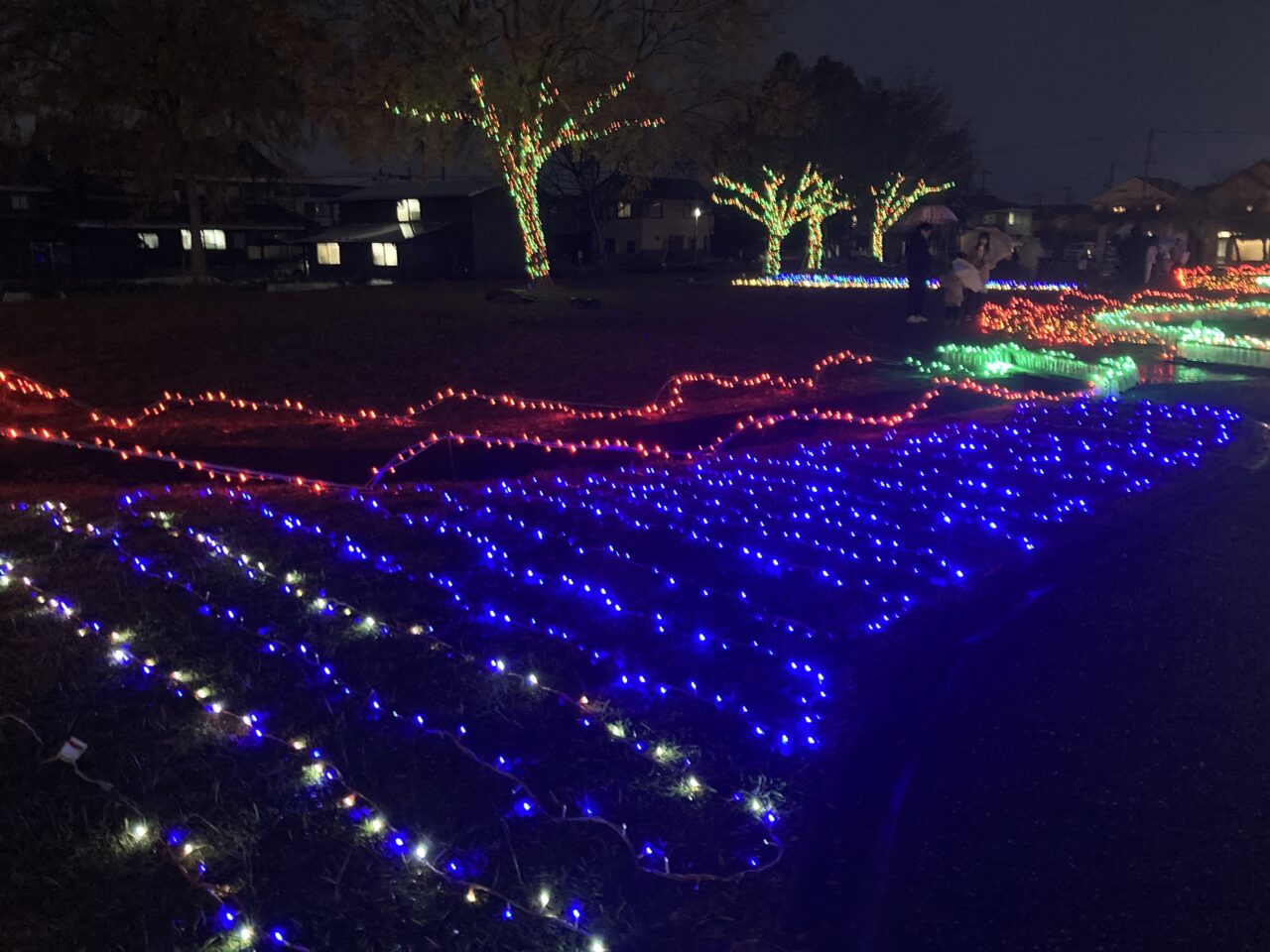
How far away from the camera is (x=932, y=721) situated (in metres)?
3.91

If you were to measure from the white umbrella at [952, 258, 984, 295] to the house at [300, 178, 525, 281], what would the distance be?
95.9 ft

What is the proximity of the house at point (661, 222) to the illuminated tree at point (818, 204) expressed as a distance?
12070 mm

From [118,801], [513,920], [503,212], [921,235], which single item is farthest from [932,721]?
[503,212]

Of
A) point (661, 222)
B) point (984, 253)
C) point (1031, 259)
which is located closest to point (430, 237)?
point (661, 222)

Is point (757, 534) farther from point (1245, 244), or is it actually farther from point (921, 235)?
point (1245, 244)

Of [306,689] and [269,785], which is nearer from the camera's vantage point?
[269,785]

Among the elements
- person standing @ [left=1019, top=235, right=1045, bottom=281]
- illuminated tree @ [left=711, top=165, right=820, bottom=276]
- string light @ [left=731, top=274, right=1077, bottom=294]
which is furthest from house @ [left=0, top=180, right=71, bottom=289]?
person standing @ [left=1019, top=235, right=1045, bottom=281]

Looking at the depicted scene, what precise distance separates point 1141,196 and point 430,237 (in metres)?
57.7

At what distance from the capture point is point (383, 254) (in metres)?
44.2

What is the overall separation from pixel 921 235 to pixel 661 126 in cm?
791

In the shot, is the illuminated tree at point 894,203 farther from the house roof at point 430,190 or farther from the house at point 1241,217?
the house roof at point 430,190

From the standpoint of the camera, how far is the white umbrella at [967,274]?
51.1 ft

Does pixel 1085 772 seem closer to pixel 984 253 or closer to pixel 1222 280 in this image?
pixel 984 253

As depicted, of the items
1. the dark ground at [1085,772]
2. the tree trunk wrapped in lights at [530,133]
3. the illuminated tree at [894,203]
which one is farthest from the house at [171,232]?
the dark ground at [1085,772]
